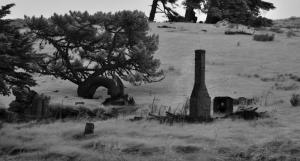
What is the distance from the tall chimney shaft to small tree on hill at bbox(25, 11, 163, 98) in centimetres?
582

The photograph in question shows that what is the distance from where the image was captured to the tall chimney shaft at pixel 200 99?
13047mm

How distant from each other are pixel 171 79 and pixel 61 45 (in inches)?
169

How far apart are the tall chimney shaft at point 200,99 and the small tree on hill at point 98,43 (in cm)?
582

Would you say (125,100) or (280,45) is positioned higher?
(280,45)

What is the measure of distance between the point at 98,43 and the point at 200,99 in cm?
769

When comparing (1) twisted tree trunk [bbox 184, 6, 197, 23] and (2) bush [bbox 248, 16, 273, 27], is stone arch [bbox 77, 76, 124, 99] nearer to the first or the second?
(2) bush [bbox 248, 16, 273, 27]

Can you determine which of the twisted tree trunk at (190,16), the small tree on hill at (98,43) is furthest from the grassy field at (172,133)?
the twisted tree trunk at (190,16)

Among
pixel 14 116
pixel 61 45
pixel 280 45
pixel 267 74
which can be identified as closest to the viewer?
pixel 14 116

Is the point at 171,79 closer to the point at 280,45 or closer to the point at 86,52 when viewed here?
the point at 86,52

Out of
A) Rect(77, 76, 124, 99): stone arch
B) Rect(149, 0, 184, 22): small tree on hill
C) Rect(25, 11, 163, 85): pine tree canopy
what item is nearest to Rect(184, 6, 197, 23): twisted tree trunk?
Rect(149, 0, 184, 22): small tree on hill

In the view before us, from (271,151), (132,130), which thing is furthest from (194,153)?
(132,130)

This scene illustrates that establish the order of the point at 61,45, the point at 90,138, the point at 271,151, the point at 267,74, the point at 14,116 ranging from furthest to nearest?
the point at 267,74 → the point at 61,45 → the point at 14,116 → the point at 90,138 → the point at 271,151

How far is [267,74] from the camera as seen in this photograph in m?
→ 21.7

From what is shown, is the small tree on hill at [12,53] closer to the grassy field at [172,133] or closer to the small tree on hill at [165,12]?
the grassy field at [172,133]
